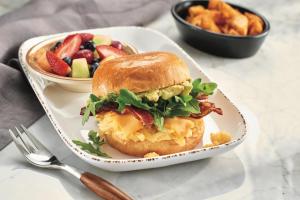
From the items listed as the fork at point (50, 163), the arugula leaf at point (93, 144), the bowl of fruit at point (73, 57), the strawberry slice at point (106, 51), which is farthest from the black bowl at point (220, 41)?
the fork at point (50, 163)

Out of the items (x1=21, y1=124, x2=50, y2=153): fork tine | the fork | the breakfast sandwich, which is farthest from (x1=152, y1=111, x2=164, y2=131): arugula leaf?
(x1=21, y1=124, x2=50, y2=153): fork tine

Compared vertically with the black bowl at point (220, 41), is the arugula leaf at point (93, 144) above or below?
above

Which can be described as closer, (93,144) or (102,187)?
(102,187)

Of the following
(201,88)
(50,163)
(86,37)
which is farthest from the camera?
(86,37)

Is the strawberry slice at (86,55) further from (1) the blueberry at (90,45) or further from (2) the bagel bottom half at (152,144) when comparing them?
(2) the bagel bottom half at (152,144)

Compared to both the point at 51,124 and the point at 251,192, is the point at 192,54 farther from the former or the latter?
the point at 251,192

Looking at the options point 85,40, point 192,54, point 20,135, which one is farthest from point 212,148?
point 192,54

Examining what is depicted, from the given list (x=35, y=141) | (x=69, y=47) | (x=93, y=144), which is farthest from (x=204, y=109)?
(x=69, y=47)

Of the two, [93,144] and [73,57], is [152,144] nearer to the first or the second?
[93,144]
